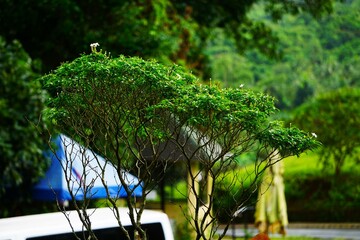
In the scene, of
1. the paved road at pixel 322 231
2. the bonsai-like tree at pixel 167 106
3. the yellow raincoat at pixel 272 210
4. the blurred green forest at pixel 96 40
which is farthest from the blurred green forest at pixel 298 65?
the bonsai-like tree at pixel 167 106

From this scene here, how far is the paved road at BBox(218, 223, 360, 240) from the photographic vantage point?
2658 cm

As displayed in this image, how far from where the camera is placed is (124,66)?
6.44 metres

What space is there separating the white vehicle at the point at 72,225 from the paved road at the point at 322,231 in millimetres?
16562

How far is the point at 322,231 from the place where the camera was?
96.4 ft

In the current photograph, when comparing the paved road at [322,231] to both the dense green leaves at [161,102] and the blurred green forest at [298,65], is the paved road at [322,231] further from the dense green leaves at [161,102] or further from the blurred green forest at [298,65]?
the dense green leaves at [161,102]

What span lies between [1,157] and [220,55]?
3915 cm

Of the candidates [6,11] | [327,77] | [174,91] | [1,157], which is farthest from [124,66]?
[327,77]

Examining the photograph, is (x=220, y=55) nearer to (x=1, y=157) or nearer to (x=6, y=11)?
(x=6, y=11)

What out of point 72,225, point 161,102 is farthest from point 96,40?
point 161,102

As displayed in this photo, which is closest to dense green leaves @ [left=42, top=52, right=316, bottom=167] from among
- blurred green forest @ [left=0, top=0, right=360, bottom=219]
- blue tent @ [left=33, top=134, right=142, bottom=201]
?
blurred green forest @ [left=0, top=0, right=360, bottom=219]

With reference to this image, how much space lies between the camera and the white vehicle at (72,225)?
7992mm

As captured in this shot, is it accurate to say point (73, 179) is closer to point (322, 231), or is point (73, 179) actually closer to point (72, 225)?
point (72, 225)

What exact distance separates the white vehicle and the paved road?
54.3 ft

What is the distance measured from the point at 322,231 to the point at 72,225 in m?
22.0
